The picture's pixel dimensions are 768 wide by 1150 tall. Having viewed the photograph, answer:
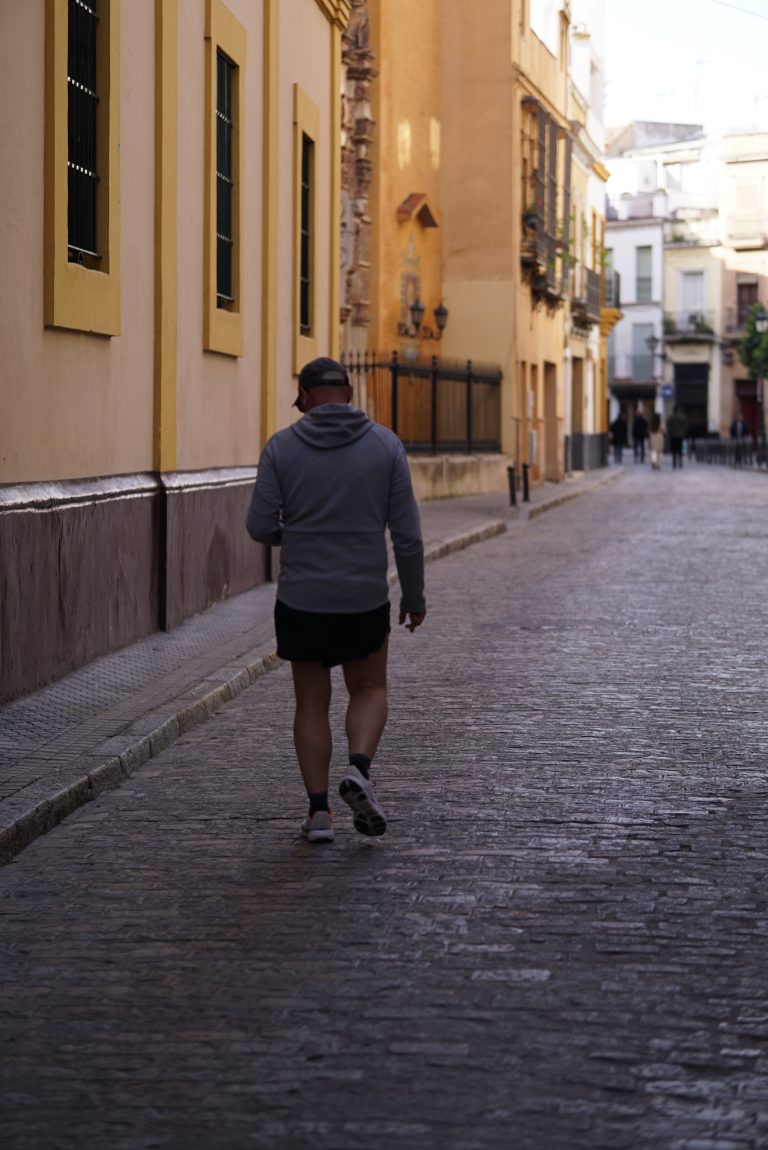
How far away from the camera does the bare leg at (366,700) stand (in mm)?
6652

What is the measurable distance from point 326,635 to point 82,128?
16.6 feet

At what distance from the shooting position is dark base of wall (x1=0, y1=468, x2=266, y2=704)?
9047 millimetres

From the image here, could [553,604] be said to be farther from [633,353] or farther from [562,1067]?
[633,353]

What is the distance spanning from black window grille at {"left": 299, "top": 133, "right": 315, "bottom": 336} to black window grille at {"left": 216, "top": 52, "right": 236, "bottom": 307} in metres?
3.13

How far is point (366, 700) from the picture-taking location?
6723 millimetres

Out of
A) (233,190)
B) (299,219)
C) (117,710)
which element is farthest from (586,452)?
(117,710)

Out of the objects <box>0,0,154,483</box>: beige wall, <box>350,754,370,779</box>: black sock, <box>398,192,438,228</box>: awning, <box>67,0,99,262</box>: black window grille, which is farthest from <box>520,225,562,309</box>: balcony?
<box>350,754,370,779</box>: black sock

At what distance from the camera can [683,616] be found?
14.0 m

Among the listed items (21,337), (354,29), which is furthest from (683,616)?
(354,29)

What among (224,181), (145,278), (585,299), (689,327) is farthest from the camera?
(689,327)

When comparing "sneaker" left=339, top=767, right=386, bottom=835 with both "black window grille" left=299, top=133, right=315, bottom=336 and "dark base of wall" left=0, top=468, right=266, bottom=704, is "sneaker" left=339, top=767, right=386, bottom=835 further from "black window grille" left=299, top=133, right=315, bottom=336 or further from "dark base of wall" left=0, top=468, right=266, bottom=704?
"black window grille" left=299, top=133, right=315, bottom=336

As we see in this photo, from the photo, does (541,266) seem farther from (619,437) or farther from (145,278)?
(619,437)

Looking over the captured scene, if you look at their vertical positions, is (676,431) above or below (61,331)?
above

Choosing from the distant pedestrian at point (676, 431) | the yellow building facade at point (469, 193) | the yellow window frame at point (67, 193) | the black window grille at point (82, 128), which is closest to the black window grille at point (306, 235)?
the yellow window frame at point (67, 193)
